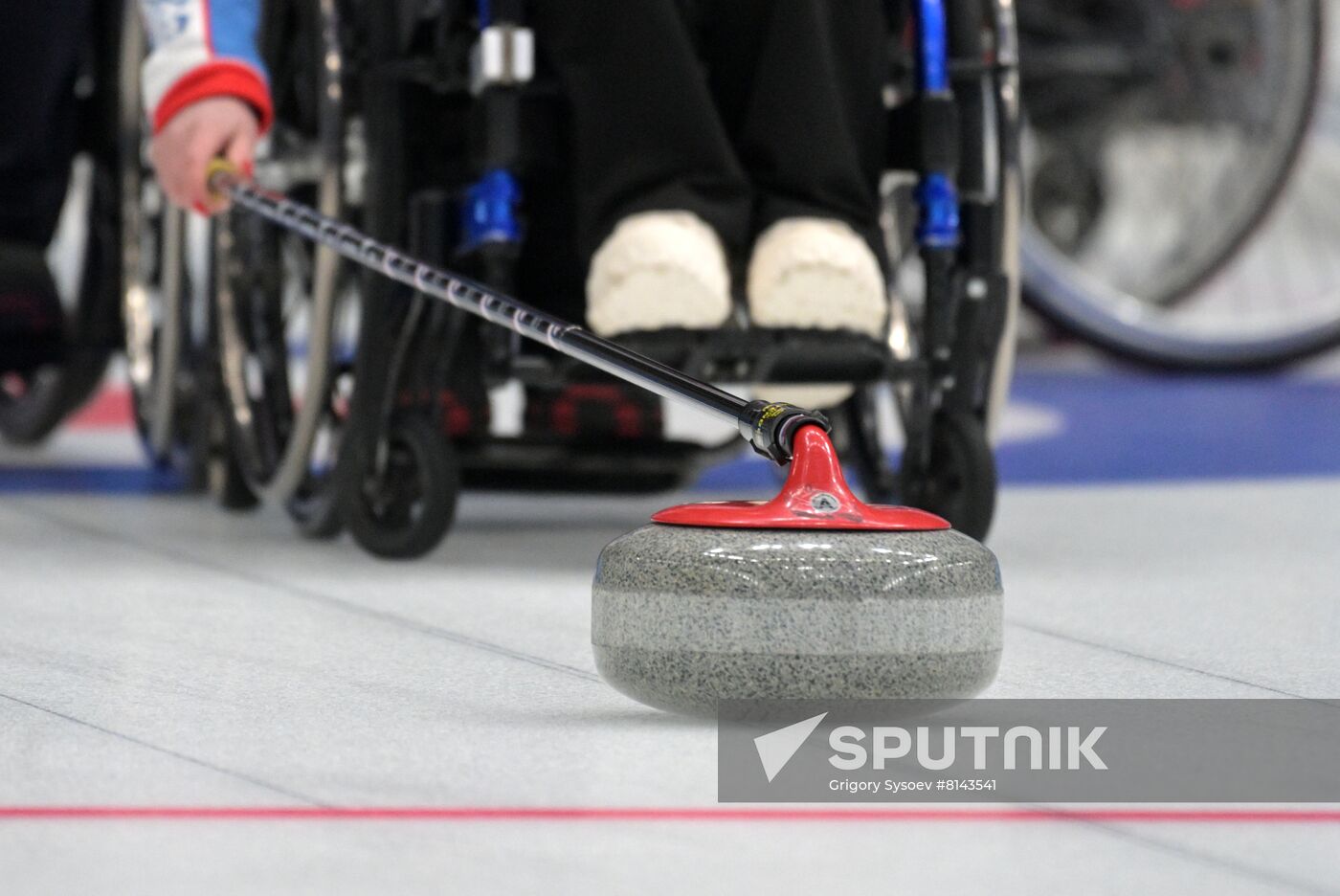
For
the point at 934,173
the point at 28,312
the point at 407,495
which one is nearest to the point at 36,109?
the point at 28,312

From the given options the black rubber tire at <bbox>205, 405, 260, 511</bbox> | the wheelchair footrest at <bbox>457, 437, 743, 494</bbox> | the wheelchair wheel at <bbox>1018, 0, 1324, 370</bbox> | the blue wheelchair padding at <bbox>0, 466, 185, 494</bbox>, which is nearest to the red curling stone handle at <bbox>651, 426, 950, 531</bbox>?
the wheelchair footrest at <bbox>457, 437, 743, 494</bbox>

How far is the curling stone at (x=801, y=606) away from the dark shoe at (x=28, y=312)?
5.05 ft

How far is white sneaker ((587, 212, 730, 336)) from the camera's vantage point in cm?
163

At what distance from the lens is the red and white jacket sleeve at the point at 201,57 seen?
184 centimetres

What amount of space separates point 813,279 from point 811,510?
509 mm

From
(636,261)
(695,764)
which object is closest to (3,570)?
(636,261)

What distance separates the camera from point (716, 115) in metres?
1.71

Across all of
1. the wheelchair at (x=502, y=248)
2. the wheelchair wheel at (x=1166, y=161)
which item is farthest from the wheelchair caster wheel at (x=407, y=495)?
the wheelchair wheel at (x=1166, y=161)

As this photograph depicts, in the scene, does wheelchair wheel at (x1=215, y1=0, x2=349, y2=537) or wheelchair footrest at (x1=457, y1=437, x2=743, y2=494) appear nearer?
wheelchair wheel at (x1=215, y1=0, x2=349, y2=537)

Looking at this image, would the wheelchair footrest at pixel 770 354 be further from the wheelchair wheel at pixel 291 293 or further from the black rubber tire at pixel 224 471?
the black rubber tire at pixel 224 471

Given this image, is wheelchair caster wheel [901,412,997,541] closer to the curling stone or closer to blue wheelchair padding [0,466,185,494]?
the curling stone

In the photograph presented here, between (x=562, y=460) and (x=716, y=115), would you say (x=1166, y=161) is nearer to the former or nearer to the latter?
(x=562, y=460)

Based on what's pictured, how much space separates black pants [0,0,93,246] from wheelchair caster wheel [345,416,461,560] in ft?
2.74

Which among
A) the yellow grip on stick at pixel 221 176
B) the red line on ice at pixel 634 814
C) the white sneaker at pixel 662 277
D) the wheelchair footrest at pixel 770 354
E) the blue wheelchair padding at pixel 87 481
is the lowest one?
the red line on ice at pixel 634 814
